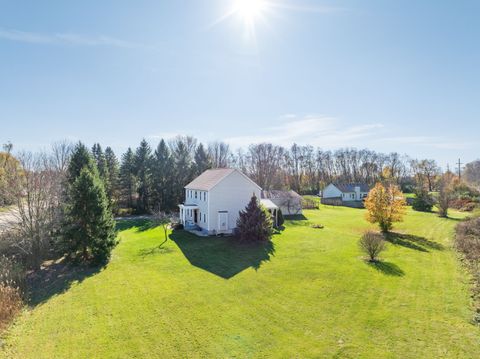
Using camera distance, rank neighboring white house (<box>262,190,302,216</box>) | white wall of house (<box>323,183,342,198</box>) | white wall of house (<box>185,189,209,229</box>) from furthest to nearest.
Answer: white wall of house (<box>323,183,342,198</box>) < neighboring white house (<box>262,190,302,216</box>) < white wall of house (<box>185,189,209,229</box>)

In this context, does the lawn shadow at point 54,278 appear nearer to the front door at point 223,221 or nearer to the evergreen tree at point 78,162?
the evergreen tree at point 78,162

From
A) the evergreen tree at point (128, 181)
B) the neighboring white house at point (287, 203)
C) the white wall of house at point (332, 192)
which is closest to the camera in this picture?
the neighboring white house at point (287, 203)

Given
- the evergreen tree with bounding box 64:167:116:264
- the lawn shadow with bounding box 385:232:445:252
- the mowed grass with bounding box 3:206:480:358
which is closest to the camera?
the mowed grass with bounding box 3:206:480:358

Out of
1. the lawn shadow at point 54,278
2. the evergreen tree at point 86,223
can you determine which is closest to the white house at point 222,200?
the evergreen tree at point 86,223

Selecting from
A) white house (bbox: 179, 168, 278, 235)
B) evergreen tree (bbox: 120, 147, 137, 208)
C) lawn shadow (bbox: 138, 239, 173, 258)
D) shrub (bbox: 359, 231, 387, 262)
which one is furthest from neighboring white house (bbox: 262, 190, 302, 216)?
evergreen tree (bbox: 120, 147, 137, 208)

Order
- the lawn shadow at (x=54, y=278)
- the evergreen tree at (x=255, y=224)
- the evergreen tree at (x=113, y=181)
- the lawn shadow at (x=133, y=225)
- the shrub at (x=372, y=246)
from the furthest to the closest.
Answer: the evergreen tree at (x=113, y=181)
the lawn shadow at (x=133, y=225)
the evergreen tree at (x=255, y=224)
the shrub at (x=372, y=246)
the lawn shadow at (x=54, y=278)

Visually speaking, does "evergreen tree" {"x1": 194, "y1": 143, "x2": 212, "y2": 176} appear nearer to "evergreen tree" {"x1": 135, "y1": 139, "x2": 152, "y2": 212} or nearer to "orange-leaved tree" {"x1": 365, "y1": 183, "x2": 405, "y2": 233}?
"evergreen tree" {"x1": 135, "y1": 139, "x2": 152, "y2": 212}
